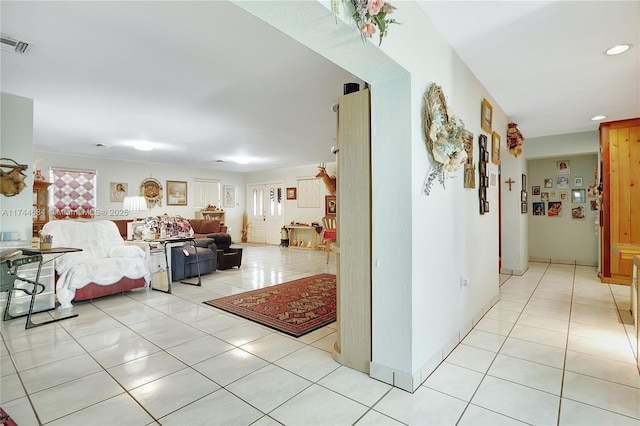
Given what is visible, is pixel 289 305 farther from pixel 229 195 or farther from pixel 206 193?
pixel 229 195

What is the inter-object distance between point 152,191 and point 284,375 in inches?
347

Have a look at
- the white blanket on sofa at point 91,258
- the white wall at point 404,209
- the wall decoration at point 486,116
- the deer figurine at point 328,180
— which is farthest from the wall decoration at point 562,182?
the white blanket on sofa at point 91,258

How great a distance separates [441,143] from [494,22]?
1.08m

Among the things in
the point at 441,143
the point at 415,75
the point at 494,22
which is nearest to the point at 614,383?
the point at 441,143

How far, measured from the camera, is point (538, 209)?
6.90 m

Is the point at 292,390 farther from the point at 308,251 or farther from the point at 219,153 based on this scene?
the point at 308,251

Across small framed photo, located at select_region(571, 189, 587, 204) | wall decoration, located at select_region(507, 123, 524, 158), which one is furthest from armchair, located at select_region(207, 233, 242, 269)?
small framed photo, located at select_region(571, 189, 587, 204)

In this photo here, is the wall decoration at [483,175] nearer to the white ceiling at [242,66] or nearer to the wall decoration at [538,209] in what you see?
the white ceiling at [242,66]

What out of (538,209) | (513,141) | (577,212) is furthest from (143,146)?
(577,212)

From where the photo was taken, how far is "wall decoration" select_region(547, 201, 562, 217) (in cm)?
665

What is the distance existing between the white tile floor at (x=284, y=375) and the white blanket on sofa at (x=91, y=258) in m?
0.50

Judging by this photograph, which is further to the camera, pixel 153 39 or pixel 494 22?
pixel 153 39

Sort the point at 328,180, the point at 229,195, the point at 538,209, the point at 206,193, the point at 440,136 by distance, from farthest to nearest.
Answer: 1. the point at 229,195
2. the point at 206,193
3. the point at 328,180
4. the point at 538,209
5. the point at 440,136

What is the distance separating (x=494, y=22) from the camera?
2340mm
